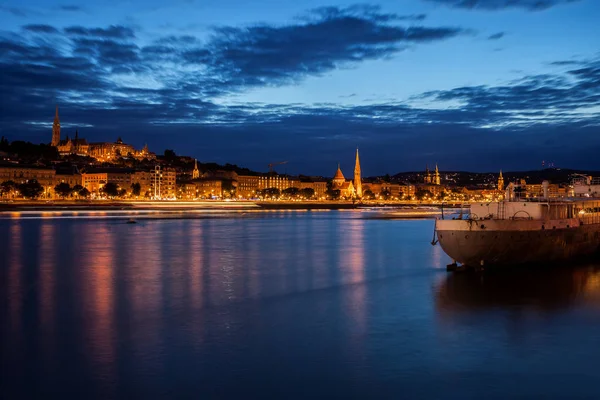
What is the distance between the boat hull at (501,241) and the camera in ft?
72.8

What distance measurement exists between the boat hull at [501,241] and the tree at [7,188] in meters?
133

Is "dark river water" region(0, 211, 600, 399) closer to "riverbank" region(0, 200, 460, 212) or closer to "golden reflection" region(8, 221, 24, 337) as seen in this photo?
"golden reflection" region(8, 221, 24, 337)

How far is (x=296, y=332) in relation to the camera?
1420cm

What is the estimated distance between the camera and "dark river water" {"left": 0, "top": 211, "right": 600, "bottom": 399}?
10391mm

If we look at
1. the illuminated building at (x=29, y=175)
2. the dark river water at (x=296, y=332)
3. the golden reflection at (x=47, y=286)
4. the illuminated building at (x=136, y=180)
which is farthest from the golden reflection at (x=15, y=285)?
the illuminated building at (x=136, y=180)

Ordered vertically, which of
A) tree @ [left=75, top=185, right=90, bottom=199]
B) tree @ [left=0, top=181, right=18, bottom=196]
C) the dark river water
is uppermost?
tree @ [left=0, top=181, right=18, bottom=196]

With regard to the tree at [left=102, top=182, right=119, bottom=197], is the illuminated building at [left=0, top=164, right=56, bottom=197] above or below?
above

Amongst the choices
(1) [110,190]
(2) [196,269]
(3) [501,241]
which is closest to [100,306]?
(2) [196,269]

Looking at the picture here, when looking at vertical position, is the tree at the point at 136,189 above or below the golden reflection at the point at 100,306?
above

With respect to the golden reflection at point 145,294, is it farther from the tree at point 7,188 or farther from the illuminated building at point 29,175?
the illuminated building at point 29,175

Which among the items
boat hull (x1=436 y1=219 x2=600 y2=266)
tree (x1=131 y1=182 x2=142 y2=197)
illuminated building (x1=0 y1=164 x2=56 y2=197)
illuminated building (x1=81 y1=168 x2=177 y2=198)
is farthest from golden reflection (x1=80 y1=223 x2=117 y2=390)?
illuminated building (x1=81 y1=168 x2=177 y2=198)

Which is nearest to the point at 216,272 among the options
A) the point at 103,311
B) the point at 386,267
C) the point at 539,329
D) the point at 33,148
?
the point at 386,267

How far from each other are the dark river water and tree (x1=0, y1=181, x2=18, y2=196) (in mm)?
121523

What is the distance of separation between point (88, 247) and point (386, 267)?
18.7m
